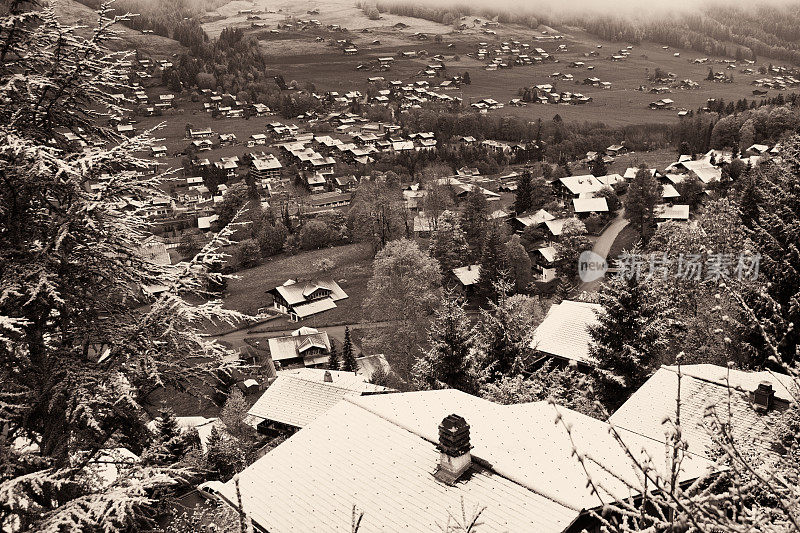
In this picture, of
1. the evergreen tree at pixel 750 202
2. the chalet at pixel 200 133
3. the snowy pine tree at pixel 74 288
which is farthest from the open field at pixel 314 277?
the chalet at pixel 200 133

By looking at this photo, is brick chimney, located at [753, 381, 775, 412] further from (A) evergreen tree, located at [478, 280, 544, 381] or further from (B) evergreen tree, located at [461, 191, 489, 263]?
(B) evergreen tree, located at [461, 191, 489, 263]

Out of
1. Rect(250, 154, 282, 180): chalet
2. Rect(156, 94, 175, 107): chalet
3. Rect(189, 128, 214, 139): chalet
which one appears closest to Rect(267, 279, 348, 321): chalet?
Rect(250, 154, 282, 180): chalet

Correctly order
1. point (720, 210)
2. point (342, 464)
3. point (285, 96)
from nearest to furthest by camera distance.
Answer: point (342, 464) < point (720, 210) < point (285, 96)

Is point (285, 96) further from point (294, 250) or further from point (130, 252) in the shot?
point (130, 252)

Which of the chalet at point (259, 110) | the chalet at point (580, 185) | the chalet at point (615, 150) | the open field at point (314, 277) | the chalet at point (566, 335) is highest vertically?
the chalet at point (566, 335)

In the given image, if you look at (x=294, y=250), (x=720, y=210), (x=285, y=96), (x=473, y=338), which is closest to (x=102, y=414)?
(x=473, y=338)

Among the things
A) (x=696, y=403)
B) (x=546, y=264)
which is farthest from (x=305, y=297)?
(x=696, y=403)

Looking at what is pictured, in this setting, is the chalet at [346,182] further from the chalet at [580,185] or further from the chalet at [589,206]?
the chalet at [589,206]
